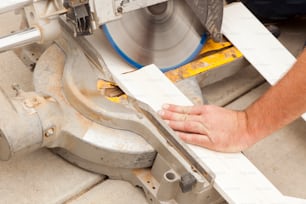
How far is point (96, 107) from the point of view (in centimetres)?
172

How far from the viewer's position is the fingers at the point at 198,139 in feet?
5.71

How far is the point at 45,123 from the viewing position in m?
1.62

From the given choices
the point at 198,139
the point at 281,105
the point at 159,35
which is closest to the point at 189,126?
the point at 198,139

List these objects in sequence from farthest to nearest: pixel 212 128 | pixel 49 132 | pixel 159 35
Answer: pixel 159 35, pixel 212 128, pixel 49 132

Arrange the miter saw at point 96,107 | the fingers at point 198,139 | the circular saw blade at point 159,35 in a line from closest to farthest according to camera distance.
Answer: the miter saw at point 96,107 → the fingers at point 198,139 → the circular saw blade at point 159,35

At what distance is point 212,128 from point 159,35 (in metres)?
0.45

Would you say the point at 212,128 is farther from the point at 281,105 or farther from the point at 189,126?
the point at 281,105

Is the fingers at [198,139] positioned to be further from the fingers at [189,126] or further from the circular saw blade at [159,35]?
the circular saw blade at [159,35]

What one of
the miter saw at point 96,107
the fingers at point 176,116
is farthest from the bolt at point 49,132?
the fingers at point 176,116

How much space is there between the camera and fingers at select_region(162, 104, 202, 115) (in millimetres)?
1792

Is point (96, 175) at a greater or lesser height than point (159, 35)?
lesser

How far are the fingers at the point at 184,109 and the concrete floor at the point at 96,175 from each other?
0.28m

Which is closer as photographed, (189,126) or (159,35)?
(189,126)

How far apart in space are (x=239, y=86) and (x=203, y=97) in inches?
8.6
